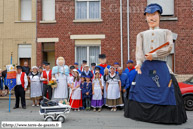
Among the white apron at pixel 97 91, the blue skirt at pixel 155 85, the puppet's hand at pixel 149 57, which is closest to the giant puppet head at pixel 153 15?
the puppet's hand at pixel 149 57

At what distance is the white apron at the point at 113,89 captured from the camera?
9.44m

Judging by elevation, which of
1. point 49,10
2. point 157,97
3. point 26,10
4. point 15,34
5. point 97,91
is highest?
point 26,10

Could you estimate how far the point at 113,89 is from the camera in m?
9.45

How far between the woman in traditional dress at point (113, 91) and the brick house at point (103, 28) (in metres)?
5.06

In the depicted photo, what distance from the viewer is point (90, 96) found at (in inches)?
380

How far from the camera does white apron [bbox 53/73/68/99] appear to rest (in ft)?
28.7

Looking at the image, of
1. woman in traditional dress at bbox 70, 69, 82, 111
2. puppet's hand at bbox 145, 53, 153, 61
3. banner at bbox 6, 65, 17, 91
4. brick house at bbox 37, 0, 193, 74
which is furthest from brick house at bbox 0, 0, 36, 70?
puppet's hand at bbox 145, 53, 153, 61

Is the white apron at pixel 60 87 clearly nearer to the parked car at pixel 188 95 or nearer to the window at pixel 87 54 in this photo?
the parked car at pixel 188 95

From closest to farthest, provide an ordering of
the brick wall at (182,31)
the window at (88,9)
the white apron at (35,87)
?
the white apron at (35,87) → the brick wall at (182,31) → the window at (88,9)

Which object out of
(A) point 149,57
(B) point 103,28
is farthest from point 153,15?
(B) point 103,28

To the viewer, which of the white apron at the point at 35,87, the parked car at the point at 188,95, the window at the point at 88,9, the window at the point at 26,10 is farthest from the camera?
the window at the point at 26,10

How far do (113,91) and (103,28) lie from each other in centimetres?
626

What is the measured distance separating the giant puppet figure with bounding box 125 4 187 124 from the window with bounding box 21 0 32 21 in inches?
409

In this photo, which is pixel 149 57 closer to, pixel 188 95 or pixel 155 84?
pixel 155 84
